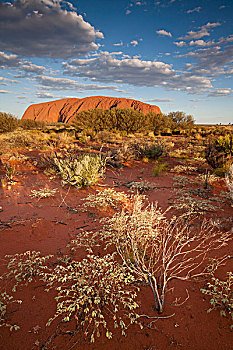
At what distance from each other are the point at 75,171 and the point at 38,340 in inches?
197

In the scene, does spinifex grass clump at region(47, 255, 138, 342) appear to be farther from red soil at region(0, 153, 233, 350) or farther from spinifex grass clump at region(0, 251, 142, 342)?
red soil at region(0, 153, 233, 350)

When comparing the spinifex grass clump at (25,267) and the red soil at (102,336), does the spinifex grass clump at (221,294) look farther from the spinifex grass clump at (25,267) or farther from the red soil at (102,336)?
the spinifex grass clump at (25,267)

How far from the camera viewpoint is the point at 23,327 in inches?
77.1

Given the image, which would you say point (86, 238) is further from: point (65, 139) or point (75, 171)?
point (65, 139)

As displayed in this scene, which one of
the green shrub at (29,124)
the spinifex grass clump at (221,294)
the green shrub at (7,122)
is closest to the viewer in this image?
the spinifex grass clump at (221,294)

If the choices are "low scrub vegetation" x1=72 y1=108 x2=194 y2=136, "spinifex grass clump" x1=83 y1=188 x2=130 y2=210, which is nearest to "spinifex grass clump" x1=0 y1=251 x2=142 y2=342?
"spinifex grass clump" x1=83 y1=188 x2=130 y2=210

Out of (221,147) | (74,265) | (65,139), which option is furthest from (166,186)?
(65,139)

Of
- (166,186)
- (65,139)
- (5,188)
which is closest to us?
(5,188)

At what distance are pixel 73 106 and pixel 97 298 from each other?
105 m

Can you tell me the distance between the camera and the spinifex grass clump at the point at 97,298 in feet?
6.44

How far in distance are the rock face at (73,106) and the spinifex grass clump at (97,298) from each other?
312 feet

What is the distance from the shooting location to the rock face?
94.4m

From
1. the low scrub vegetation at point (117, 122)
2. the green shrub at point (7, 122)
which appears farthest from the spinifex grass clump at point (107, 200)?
the green shrub at point (7, 122)

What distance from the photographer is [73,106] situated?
96.9 metres
